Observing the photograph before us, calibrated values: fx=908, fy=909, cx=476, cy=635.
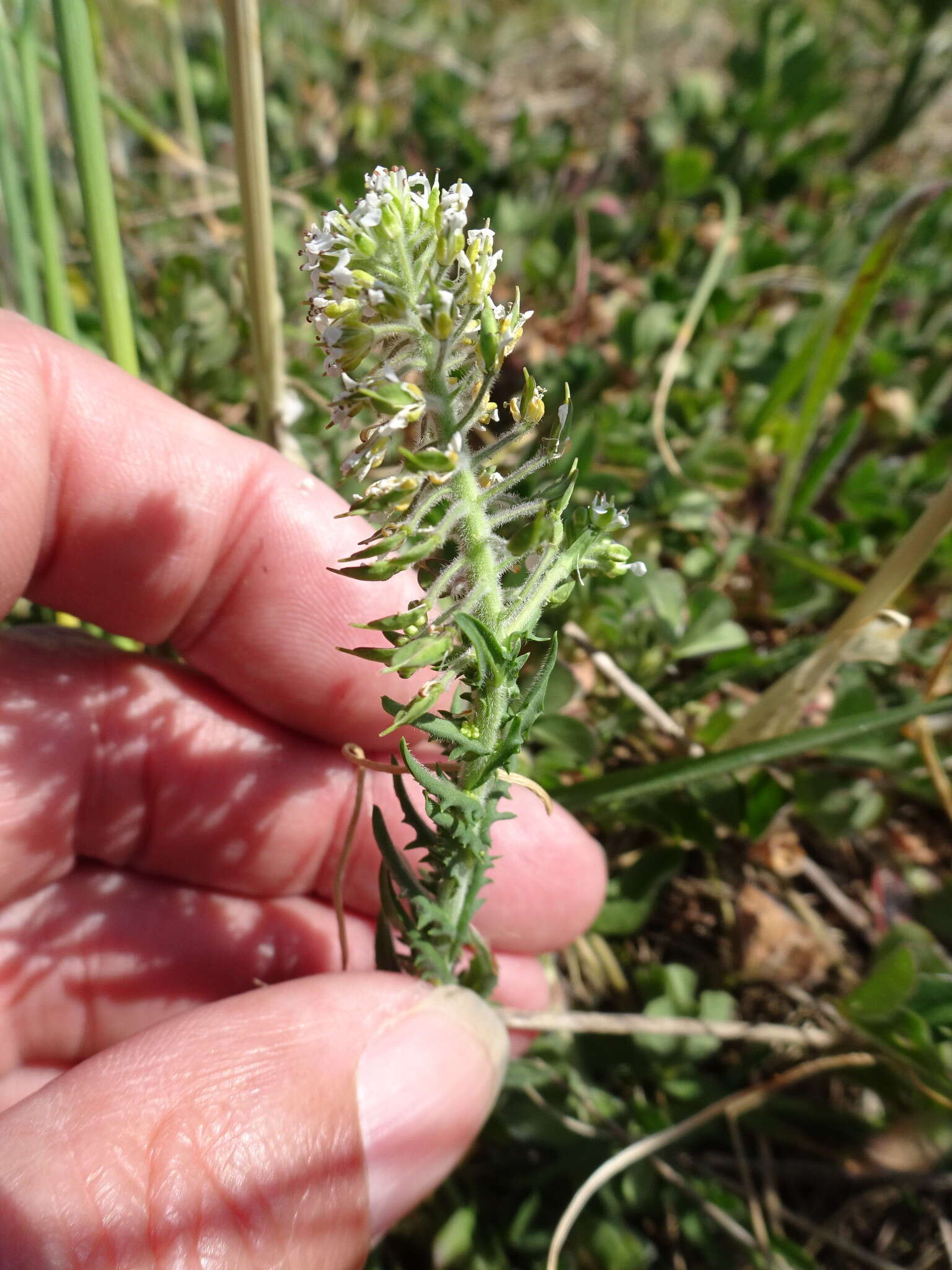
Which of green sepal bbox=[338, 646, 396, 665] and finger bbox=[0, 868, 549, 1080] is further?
finger bbox=[0, 868, 549, 1080]

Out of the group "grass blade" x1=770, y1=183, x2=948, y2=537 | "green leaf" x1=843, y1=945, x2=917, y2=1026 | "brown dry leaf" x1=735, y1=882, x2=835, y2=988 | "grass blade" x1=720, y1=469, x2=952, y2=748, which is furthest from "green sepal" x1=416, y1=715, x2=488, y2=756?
"grass blade" x1=770, y1=183, x2=948, y2=537

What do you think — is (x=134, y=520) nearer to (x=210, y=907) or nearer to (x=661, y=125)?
(x=210, y=907)

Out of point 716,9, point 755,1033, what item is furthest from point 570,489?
point 716,9

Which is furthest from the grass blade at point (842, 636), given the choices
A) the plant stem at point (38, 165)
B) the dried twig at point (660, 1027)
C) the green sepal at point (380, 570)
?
the plant stem at point (38, 165)

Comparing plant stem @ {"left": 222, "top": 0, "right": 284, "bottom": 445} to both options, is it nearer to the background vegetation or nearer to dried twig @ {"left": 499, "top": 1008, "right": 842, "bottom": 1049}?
the background vegetation

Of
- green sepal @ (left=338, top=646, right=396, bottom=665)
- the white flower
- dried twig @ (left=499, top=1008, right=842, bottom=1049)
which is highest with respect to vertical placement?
the white flower

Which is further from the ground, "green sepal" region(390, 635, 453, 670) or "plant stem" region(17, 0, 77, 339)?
"plant stem" region(17, 0, 77, 339)
